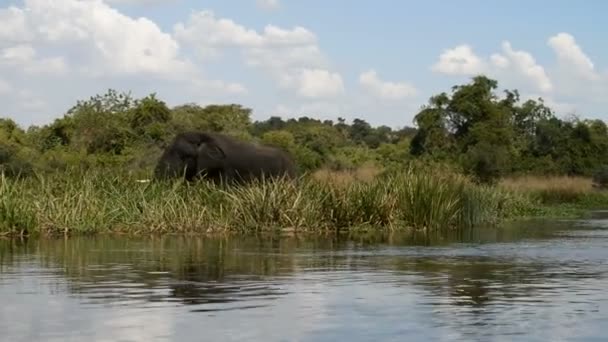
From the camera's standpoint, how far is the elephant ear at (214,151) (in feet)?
95.6

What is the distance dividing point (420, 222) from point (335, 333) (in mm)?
17232

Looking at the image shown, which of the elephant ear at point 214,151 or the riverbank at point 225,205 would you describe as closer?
the riverbank at point 225,205

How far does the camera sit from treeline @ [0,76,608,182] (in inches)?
1816

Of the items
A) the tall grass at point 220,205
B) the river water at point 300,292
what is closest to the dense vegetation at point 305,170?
the tall grass at point 220,205

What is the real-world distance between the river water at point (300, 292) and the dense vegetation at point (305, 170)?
2.91 meters

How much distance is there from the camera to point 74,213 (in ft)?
75.2

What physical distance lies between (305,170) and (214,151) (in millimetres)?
7130

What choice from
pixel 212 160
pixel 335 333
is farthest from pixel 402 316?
pixel 212 160

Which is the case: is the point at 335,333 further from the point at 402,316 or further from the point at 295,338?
the point at 402,316

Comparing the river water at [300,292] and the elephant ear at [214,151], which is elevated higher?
the elephant ear at [214,151]

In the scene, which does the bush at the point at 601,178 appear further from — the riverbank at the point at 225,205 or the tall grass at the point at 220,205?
the tall grass at the point at 220,205

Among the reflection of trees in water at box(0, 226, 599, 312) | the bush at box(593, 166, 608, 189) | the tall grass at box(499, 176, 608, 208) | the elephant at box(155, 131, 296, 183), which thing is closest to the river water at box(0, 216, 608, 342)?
the reflection of trees in water at box(0, 226, 599, 312)

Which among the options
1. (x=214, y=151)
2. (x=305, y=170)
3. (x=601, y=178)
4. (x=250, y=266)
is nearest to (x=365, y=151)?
(x=601, y=178)

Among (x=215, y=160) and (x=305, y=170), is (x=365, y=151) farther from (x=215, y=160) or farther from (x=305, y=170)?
(x=215, y=160)
